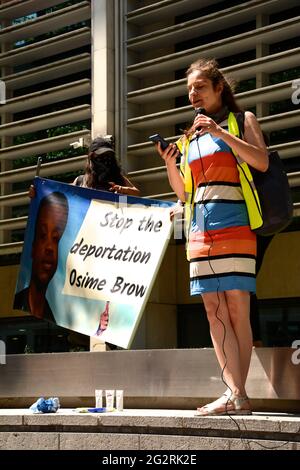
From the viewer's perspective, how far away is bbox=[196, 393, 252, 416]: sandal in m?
5.18

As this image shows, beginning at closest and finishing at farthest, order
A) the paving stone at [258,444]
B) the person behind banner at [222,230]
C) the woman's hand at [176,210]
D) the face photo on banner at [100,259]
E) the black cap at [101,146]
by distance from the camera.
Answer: the paving stone at [258,444]
the person behind banner at [222,230]
the woman's hand at [176,210]
the face photo on banner at [100,259]
the black cap at [101,146]

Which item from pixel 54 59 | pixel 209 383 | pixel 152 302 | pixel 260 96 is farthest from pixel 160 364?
pixel 54 59

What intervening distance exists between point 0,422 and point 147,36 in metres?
5.37

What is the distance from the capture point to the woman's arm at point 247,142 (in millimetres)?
5168

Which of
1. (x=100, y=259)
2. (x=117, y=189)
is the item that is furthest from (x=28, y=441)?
(x=117, y=189)

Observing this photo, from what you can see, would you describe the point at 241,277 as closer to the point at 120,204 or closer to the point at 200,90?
the point at 200,90

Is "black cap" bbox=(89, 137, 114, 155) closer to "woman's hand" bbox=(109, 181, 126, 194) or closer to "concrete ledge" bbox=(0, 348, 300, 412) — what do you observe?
"woman's hand" bbox=(109, 181, 126, 194)

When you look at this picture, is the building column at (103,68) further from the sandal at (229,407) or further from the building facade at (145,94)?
the sandal at (229,407)

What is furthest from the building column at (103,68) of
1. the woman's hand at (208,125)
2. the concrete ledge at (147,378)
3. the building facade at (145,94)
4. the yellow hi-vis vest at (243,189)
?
the woman's hand at (208,125)

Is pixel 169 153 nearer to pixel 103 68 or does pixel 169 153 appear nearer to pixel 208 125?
pixel 208 125

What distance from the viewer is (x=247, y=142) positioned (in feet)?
17.6

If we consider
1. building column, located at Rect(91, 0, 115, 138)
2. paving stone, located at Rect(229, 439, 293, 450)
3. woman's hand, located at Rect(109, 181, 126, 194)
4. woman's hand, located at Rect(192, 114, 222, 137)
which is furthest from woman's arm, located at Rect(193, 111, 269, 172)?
building column, located at Rect(91, 0, 115, 138)

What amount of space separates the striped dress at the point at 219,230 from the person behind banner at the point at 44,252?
7.11 ft

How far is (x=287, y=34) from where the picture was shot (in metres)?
8.93
